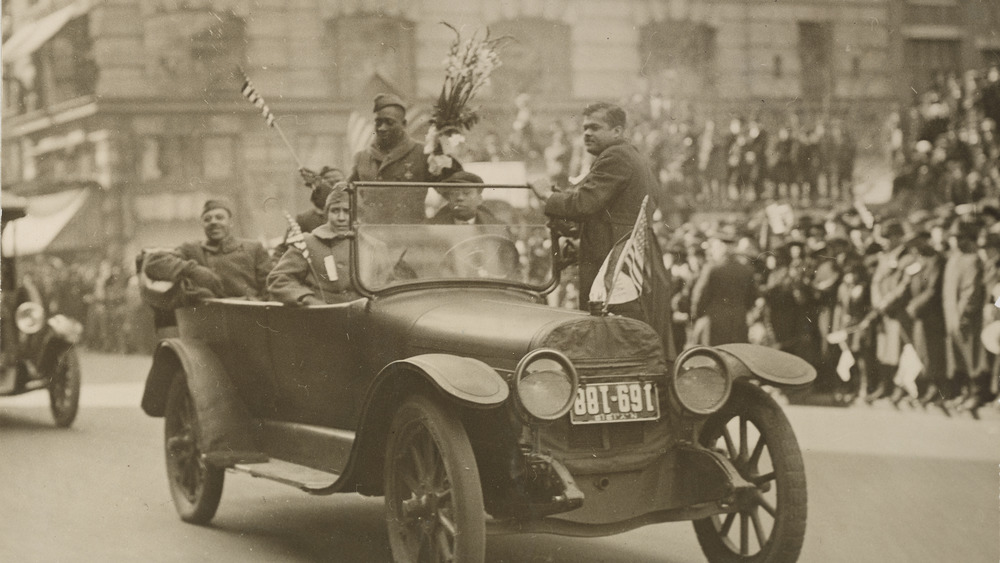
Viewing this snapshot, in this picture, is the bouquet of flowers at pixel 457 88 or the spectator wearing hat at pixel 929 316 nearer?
the bouquet of flowers at pixel 457 88

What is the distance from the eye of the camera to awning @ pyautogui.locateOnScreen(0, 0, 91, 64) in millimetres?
18234

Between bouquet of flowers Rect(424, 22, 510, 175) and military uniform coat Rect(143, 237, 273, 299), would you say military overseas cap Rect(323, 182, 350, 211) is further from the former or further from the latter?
military uniform coat Rect(143, 237, 273, 299)

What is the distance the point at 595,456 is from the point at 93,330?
73.6 ft

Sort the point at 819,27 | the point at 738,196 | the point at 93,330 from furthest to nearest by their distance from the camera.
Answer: the point at 93,330, the point at 738,196, the point at 819,27

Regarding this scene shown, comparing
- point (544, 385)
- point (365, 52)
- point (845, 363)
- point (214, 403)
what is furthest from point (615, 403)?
point (365, 52)

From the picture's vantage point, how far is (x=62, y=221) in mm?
23953

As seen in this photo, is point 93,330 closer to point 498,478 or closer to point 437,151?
point 437,151

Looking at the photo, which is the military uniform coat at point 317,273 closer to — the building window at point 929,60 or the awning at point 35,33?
the building window at point 929,60

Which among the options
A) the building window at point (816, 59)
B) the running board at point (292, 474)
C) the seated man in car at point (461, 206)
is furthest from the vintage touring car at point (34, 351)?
the building window at point (816, 59)

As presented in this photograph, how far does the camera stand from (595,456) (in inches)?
208

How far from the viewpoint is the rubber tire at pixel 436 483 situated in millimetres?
4957

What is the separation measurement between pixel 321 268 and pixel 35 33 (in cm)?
1444

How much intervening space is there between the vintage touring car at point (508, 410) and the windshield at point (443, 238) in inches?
0.4

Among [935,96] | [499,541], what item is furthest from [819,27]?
[499,541]
